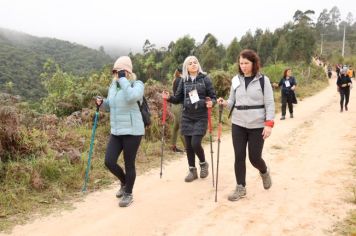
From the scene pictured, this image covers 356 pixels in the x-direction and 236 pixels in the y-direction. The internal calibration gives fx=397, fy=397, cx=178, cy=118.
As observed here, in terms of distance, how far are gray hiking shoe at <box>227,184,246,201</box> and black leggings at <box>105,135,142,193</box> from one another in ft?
4.40

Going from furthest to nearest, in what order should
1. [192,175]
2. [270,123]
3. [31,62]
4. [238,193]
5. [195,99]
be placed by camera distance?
[31,62] → [192,175] → [195,99] → [238,193] → [270,123]

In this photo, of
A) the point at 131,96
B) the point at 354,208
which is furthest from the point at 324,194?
the point at 131,96

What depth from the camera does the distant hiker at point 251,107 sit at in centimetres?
Result: 504

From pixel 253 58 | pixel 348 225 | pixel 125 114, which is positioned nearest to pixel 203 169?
pixel 125 114

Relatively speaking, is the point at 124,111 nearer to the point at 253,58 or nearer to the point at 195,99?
the point at 195,99

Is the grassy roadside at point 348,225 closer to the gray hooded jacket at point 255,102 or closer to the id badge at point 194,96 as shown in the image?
the gray hooded jacket at point 255,102

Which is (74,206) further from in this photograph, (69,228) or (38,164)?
(38,164)

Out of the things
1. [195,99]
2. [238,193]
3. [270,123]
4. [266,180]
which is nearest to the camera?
[270,123]

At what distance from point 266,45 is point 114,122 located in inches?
1607

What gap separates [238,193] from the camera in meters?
5.33

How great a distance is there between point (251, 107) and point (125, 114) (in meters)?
1.60

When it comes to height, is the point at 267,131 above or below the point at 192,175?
above

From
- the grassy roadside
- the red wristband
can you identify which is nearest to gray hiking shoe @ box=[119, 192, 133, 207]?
the red wristband

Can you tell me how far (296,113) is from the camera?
562 inches
